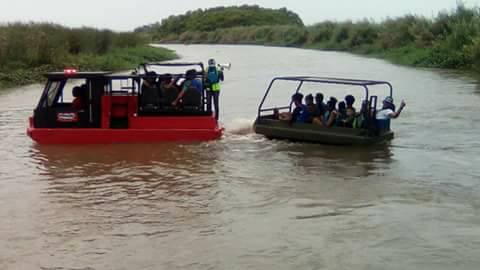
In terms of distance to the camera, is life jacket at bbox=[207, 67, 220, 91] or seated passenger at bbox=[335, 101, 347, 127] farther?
life jacket at bbox=[207, 67, 220, 91]

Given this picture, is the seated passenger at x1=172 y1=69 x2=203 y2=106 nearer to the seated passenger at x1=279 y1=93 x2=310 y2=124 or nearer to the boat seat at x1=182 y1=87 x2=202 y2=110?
the boat seat at x1=182 y1=87 x2=202 y2=110

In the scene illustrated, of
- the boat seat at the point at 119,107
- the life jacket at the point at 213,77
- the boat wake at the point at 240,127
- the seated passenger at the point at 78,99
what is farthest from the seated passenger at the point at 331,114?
the seated passenger at the point at 78,99

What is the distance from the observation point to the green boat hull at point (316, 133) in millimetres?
13531

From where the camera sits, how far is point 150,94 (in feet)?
46.4

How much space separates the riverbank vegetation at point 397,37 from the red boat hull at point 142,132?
20951 mm

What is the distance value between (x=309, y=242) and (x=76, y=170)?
5383 millimetres

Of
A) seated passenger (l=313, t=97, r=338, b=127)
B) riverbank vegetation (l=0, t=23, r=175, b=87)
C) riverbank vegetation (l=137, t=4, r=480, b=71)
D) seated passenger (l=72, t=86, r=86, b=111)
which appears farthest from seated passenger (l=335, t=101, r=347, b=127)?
riverbank vegetation (l=137, t=4, r=480, b=71)

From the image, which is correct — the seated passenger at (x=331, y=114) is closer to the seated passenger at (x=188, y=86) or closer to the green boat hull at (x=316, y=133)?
the green boat hull at (x=316, y=133)

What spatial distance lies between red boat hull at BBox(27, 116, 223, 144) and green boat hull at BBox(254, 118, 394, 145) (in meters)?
1.02

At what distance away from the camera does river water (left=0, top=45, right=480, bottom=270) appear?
25.3 ft

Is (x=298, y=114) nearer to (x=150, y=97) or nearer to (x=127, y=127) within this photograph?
(x=150, y=97)

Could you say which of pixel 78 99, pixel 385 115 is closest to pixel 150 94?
pixel 78 99

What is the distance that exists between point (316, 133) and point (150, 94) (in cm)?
326

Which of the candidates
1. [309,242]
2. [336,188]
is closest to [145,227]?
[309,242]
